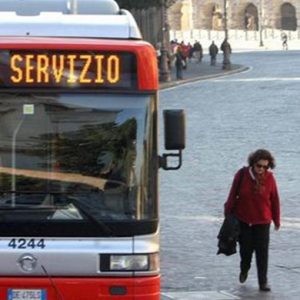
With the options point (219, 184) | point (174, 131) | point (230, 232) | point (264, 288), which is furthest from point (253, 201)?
point (219, 184)

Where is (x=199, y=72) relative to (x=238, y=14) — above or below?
below

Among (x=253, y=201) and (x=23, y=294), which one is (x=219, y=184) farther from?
(x=23, y=294)

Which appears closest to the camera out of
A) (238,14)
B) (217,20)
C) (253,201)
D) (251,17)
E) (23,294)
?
(23,294)

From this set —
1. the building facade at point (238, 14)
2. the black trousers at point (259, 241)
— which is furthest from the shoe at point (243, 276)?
the building facade at point (238, 14)

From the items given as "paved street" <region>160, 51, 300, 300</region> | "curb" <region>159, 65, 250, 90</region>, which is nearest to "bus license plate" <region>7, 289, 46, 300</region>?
"paved street" <region>160, 51, 300, 300</region>

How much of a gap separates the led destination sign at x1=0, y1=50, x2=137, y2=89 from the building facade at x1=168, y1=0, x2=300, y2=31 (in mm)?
112565

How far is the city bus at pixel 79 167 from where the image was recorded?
8.30 metres

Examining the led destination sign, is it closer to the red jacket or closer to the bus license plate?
the bus license plate

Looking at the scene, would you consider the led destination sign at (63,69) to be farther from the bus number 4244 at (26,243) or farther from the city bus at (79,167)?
the bus number 4244 at (26,243)

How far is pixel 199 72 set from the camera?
6119 centimetres

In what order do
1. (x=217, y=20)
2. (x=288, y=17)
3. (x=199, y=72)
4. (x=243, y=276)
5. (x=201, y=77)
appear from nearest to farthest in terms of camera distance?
(x=243, y=276)
(x=201, y=77)
(x=199, y=72)
(x=217, y=20)
(x=288, y=17)

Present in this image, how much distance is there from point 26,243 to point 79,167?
0.61m

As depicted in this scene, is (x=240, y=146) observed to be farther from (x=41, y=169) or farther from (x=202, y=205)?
(x=41, y=169)

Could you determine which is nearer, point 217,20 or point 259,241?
point 259,241
